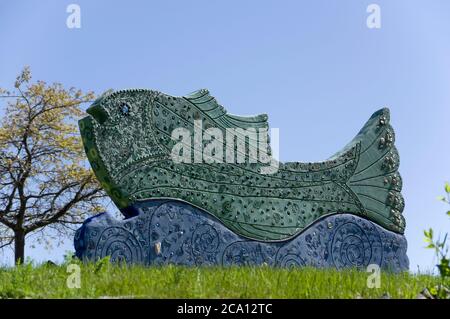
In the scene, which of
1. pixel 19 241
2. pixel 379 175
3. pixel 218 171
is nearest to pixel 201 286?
pixel 218 171

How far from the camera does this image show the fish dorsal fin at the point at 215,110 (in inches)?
329

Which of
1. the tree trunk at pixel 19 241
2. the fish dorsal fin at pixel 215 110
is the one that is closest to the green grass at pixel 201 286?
the fish dorsal fin at pixel 215 110

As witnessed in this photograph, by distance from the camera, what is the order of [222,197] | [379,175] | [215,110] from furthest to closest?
1. [379,175]
2. [215,110]
3. [222,197]

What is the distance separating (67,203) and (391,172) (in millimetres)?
7540

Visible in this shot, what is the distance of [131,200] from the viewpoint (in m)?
7.74

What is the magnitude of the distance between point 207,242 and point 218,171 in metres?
0.96

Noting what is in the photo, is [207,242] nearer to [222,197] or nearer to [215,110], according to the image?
[222,197]

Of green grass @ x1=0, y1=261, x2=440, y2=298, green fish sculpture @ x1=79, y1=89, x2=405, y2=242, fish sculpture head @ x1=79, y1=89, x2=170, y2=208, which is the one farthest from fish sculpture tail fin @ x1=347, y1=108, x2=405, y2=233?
green grass @ x1=0, y1=261, x2=440, y2=298

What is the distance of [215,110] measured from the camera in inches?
332

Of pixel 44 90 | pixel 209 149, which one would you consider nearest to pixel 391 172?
pixel 209 149

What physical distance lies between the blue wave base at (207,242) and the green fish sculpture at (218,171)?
13 cm

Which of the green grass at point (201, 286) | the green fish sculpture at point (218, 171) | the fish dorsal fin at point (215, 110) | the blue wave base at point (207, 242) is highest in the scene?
the fish dorsal fin at point (215, 110)

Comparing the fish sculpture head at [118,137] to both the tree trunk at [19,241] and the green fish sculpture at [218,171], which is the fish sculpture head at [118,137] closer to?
A: the green fish sculpture at [218,171]
